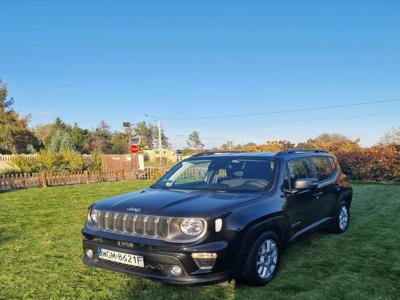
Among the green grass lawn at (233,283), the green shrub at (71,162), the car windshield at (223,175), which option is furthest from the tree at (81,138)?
the car windshield at (223,175)

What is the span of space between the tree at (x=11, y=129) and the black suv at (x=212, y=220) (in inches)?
1791

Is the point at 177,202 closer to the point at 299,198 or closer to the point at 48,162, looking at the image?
the point at 299,198

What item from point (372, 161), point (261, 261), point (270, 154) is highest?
point (270, 154)

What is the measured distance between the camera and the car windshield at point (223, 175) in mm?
4605

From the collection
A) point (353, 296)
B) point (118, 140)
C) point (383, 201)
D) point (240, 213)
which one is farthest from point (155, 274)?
point (118, 140)

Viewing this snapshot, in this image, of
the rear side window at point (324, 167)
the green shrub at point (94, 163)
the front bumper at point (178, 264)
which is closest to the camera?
the front bumper at point (178, 264)

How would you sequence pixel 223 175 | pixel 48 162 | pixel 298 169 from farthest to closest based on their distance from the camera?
pixel 48 162 < pixel 298 169 < pixel 223 175

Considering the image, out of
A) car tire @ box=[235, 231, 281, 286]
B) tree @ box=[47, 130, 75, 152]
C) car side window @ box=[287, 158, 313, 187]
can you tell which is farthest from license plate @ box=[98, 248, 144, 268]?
tree @ box=[47, 130, 75, 152]

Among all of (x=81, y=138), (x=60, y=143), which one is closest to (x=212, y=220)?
(x=60, y=143)

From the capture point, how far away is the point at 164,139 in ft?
307

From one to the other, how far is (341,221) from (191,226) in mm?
4071

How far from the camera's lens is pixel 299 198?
4.84m

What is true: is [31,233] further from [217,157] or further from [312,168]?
[312,168]

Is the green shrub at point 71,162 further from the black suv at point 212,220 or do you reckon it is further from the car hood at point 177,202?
the car hood at point 177,202
